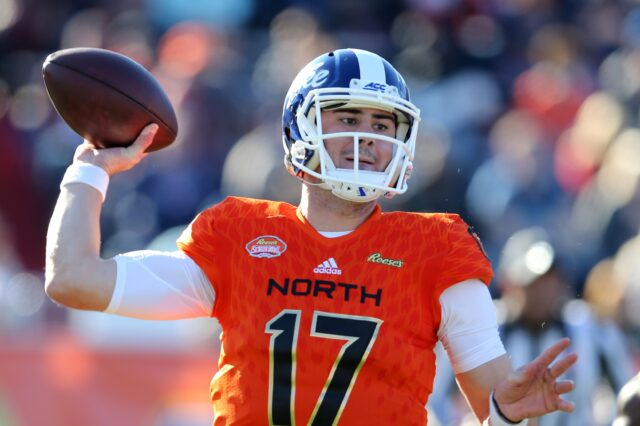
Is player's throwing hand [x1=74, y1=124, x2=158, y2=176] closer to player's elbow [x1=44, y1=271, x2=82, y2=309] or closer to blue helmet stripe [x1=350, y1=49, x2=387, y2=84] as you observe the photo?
player's elbow [x1=44, y1=271, x2=82, y2=309]

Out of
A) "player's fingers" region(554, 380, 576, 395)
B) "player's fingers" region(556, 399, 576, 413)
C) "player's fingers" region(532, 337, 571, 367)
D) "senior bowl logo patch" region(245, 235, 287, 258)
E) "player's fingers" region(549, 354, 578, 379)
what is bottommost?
"player's fingers" region(556, 399, 576, 413)

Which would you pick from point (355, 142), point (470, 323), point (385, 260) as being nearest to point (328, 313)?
point (385, 260)

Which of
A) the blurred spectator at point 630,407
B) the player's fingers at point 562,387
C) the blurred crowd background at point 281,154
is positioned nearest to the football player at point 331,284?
Result: the player's fingers at point 562,387

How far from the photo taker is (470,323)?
3.46m

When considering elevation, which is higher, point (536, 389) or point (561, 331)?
point (561, 331)

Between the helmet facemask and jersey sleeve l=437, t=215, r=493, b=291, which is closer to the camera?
jersey sleeve l=437, t=215, r=493, b=291

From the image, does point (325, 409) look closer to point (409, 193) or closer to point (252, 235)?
point (252, 235)

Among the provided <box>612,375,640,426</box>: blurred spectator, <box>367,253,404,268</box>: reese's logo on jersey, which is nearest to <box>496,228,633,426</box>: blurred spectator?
<box>612,375,640,426</box>: blurred spectator

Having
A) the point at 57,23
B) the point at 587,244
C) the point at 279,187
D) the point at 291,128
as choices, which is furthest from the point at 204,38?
the point at 291,128

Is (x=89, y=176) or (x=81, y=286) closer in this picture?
(x=81, y=286)

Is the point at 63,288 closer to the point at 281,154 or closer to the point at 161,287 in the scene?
the point at 161,287

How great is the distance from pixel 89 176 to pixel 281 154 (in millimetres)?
4274

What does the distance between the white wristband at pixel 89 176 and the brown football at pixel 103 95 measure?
0.33 feet

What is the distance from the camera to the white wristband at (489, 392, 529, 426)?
3350 mm
